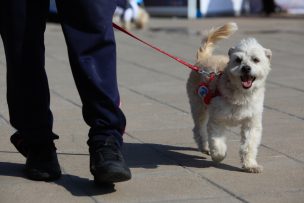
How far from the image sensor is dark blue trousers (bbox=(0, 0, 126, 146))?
13.3 ft

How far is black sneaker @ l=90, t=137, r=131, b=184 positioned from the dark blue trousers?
0.06 meters

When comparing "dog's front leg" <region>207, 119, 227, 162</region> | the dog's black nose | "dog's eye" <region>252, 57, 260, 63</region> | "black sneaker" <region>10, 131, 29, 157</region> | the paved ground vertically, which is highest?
"dog's eye" <region>252, 57, 260, 63</region>

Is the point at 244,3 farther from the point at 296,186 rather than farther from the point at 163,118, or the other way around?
the point at 296,186

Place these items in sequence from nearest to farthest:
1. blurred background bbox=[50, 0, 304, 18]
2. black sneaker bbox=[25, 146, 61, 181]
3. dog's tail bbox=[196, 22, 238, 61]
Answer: black sneaker bbox=[25, 146, 61, 181]
dog's tail bbox=[196, 22, 238, 61]
blurred background bbox=[50, 0, 304, 18]

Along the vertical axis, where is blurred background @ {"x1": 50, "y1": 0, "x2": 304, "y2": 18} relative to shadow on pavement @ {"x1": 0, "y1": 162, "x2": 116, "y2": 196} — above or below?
below

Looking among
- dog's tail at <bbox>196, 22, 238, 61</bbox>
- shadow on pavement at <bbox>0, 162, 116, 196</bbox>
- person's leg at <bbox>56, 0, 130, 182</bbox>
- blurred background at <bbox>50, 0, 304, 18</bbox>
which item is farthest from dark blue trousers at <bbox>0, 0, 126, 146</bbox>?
blurred background at <bbox>50, 0, 304, 18</bbox>

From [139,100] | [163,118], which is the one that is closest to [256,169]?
[163,118]

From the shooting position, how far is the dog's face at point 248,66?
15.4ft

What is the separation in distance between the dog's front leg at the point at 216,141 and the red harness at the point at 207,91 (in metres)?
0.17

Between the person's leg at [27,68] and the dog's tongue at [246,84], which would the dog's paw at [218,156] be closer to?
the dog's tongue at [246,84]

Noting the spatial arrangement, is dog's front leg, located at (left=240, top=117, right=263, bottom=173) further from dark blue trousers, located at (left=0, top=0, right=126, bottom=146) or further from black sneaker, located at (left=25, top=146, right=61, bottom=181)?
black sneaker, located at (left=25, top=146, right=61, bottom=181)

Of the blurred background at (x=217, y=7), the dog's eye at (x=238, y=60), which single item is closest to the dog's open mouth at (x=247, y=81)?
the dog's eye at (x=238, y=60)

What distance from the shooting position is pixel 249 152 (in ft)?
15.6

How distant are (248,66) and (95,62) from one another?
3.68 feet
